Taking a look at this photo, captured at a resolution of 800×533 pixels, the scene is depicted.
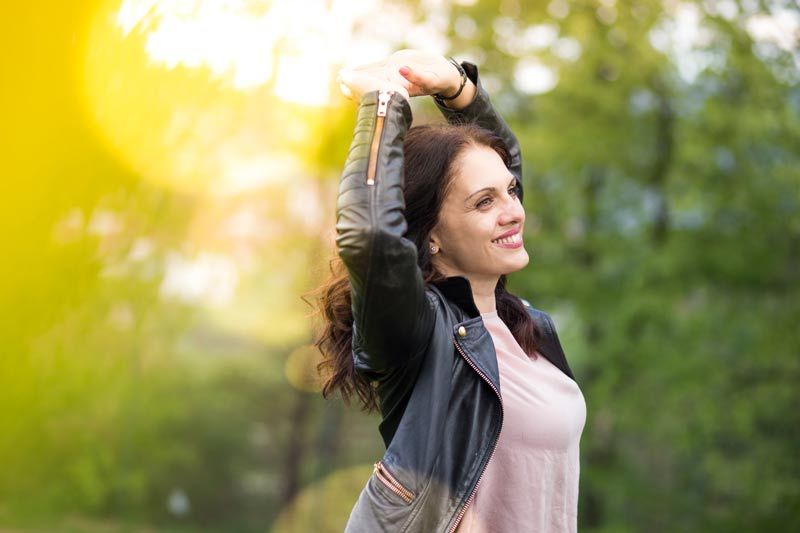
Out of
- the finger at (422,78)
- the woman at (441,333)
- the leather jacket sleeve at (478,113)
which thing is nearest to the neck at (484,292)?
the woman at (441,333)

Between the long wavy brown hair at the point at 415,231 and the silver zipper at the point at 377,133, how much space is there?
0.28m

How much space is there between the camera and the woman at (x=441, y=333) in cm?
196

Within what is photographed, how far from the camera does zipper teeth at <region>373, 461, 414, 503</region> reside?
6.61ft

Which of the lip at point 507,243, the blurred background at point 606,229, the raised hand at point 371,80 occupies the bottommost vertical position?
the blurred background at point 606,229

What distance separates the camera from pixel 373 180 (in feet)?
6.44

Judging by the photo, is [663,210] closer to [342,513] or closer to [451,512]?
[342,513]

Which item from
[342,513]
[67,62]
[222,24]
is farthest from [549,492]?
[342,513]

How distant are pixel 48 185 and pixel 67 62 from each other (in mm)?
465

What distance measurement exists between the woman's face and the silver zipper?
330 millimetres

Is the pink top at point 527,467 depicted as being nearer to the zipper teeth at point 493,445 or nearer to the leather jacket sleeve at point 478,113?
the zipper teeth at point 493,445

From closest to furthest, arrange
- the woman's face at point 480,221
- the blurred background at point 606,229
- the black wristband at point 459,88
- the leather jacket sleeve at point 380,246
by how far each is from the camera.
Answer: the leather jacket sleeve at point 380,246
the woman's face at point 480,221
the black wristband at point 459,88
the blurred background at point 606,229

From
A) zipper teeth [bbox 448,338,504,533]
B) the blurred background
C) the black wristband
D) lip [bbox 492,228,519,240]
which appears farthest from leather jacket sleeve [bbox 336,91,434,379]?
the blurred background

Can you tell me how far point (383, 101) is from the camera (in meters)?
2.07

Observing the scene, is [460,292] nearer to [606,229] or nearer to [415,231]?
[415,231]
